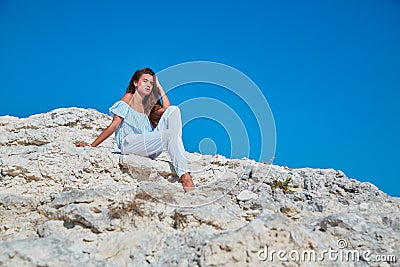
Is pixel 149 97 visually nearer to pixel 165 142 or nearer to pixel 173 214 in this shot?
pixel 165 142

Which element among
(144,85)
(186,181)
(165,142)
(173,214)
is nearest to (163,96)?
(144,85)

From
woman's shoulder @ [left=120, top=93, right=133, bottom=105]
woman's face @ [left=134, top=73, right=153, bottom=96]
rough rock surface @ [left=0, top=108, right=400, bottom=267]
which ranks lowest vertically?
rough rock surface @ [left=0, top=108, right=400, bottom=267]

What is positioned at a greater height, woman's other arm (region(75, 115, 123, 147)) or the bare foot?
woman's other arm (region(75, 115, 123, 147))

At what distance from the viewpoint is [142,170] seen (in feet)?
22.9

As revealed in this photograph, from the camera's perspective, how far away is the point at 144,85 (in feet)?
25.8

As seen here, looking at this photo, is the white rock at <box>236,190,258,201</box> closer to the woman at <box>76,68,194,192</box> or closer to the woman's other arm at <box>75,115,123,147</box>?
the woman at <box>76,68,194,192</box>

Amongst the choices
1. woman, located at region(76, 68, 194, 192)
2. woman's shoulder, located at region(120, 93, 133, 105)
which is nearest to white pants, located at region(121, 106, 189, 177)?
woman, located at region(76, 68, 194, 192)

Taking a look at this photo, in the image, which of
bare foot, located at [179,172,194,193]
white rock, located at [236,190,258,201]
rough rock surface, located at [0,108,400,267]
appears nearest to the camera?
rough rock surface, located at [0,108,400,267]

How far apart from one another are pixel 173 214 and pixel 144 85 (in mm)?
3811

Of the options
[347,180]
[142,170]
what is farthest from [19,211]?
[347,180]

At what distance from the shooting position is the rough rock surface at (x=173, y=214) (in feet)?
12.4

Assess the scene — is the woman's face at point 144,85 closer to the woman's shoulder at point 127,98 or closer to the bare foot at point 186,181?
the woman's shoulder at point 127,98

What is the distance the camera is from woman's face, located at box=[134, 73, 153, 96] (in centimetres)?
787

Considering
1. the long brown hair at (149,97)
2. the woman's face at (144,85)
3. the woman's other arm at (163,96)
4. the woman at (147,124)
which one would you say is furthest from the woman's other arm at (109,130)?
the woman's other arm at (163,96)
